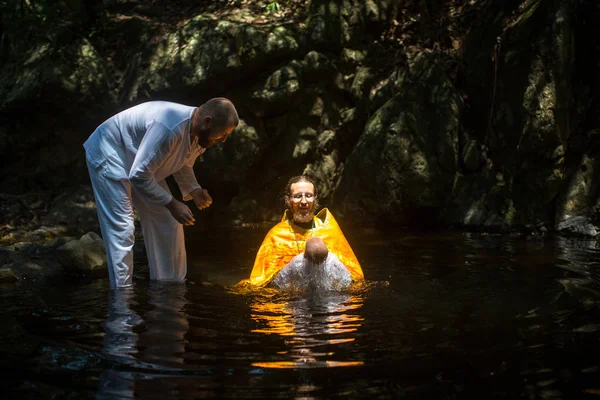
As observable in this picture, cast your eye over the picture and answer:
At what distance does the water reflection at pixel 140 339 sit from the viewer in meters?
2.83

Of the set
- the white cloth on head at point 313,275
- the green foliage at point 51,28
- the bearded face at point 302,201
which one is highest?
the green foliage at point 51,28

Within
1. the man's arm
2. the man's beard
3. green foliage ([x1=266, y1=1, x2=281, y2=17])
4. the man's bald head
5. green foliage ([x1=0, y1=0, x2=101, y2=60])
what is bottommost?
the man's bald head

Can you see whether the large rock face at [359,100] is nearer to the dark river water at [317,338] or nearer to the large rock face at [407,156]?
the large rock face at [407,156]

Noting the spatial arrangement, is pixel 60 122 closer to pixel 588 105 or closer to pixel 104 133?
pixel 104 133

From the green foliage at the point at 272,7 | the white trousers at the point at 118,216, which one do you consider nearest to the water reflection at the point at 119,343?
the white trousers at the point at 118,216

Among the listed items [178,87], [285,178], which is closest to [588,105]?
[285,178]

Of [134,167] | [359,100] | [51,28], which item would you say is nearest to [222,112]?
[134,167]

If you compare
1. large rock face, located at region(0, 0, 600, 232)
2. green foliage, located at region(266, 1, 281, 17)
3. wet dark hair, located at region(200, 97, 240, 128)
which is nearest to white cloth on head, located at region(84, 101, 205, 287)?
wet dark hair, located at region(200, 97, 240, 128)

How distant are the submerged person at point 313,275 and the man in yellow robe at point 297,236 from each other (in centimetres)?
29

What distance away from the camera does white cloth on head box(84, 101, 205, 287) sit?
4703 mm

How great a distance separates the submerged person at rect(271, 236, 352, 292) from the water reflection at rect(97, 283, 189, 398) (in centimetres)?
88

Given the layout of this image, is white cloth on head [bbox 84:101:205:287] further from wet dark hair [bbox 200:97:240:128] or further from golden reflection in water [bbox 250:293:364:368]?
golden reflection in water [bbox 250:293:364:368]

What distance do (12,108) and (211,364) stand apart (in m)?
9.48

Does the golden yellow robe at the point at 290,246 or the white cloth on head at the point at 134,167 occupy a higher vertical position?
the white cloth on head at the point at 134,167
